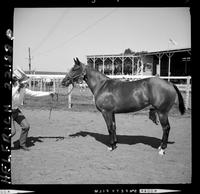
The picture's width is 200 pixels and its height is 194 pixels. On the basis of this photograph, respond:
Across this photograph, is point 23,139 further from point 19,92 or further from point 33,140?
point 19,92

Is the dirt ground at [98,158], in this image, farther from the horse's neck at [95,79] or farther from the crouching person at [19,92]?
the horse's neck at [95,79]

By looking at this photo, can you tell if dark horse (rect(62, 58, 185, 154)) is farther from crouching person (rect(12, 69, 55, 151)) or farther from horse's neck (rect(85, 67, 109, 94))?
crouching person (rect(12, 69, 55, 151))

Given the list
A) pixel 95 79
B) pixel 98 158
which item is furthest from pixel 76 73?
pixel 98 158

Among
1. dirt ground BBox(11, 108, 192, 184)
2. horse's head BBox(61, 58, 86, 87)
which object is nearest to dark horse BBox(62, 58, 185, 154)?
horse's head BBox(61, 58, 86, 87)

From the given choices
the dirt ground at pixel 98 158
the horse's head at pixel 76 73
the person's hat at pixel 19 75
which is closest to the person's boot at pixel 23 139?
the dirt ground at pixel 98 158

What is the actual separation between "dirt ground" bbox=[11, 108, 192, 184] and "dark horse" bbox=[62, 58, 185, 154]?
42cm

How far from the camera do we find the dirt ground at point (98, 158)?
3.30m

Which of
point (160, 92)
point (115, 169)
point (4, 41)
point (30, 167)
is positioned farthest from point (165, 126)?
point (4, 41)

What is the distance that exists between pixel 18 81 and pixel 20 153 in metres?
1.45

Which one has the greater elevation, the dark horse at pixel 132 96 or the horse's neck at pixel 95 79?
the horse's neck at pixel 95 79

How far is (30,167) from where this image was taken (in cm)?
369

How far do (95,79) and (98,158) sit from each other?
1774mm

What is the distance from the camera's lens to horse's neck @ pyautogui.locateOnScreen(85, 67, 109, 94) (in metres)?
4.95
